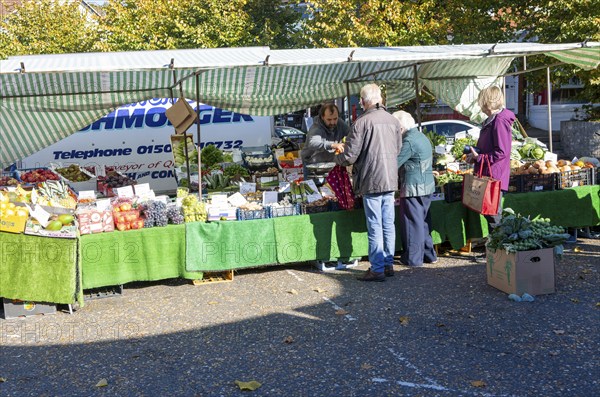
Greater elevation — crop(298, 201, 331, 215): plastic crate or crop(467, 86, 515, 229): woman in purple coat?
crop(467, 86, 515, 229): woman in purple coat

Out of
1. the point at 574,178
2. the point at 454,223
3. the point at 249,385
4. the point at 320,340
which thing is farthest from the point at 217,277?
the point at 574,178

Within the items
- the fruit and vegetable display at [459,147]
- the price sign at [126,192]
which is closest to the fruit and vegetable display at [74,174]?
the price sign at [126,192]

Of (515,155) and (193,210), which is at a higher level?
(515,155)

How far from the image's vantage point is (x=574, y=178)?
8.59 metres

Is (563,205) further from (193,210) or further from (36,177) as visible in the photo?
(36,177)

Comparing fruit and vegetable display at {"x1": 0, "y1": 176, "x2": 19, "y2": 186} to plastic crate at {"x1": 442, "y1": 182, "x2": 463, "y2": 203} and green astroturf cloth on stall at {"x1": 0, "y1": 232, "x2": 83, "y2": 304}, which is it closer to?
green astroturf cloth on stall at {"x1": 0, "y1": 232, "x2": 83, "y2": 304}

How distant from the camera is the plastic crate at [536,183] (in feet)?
27.1

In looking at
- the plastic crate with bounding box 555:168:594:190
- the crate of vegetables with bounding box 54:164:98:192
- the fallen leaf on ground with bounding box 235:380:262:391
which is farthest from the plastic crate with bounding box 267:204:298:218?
the crate of vegetables with bounding box 54:164:98:192

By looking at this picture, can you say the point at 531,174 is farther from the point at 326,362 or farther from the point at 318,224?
the point at 326,362

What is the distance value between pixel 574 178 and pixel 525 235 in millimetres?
2677

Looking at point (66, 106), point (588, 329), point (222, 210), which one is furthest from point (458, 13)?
point (588, 329)

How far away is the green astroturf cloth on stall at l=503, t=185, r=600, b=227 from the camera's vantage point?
8164 millimetres

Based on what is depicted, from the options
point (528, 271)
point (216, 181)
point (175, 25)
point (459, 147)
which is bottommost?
point (528, 271)

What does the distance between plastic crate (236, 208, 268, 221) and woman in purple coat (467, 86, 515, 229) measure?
89.1 inches
